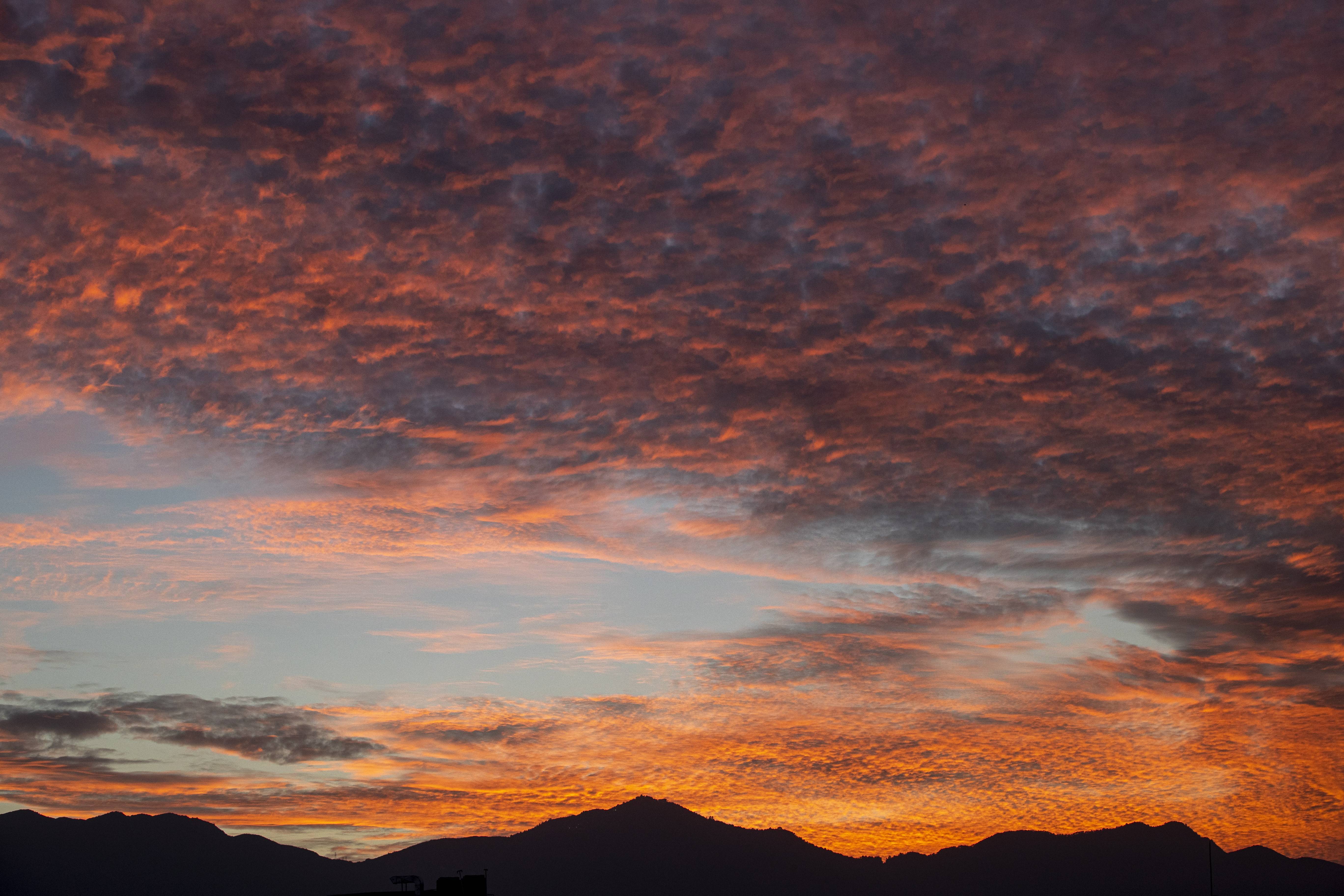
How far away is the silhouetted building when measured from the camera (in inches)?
3772

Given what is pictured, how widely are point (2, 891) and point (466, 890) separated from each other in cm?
7473

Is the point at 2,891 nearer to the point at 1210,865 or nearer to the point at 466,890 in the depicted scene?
the point at 466,890

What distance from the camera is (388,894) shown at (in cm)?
9875

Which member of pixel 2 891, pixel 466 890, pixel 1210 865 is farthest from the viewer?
pixel 2 891

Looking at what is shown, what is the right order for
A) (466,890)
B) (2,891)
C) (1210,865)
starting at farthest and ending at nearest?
(2,891) → (1210,865) → (466,890)

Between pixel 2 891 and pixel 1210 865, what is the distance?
439ft

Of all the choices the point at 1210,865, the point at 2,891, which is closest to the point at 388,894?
the point at 2,891

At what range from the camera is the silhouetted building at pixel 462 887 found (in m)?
95.8

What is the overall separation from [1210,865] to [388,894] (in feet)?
253

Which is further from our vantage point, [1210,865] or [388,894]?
[1210,865]

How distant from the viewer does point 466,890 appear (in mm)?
96062

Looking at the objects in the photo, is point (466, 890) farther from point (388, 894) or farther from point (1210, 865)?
point (1210, 865)

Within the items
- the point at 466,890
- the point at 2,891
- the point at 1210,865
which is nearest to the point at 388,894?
the point at 466,890

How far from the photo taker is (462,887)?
317ft
